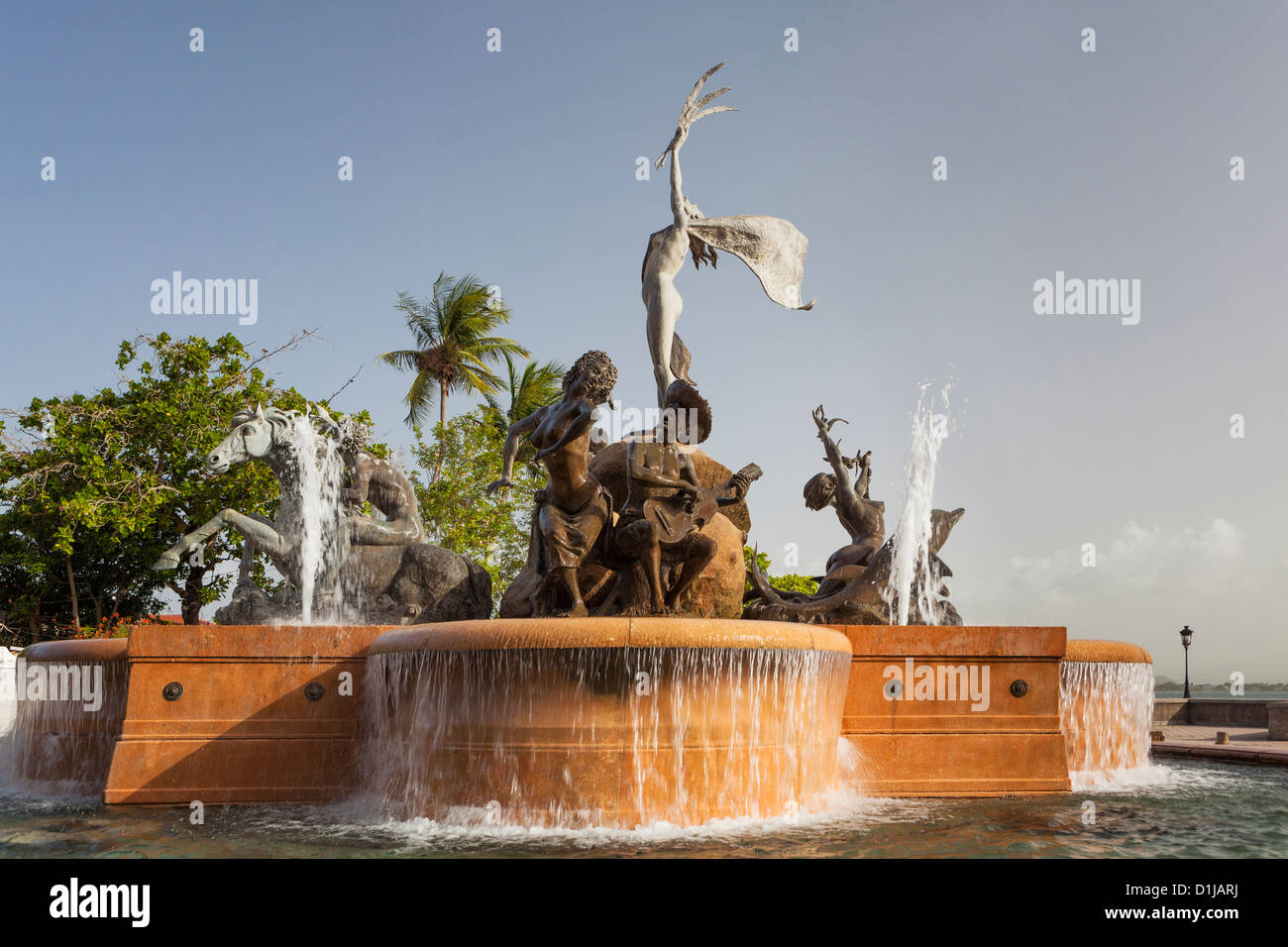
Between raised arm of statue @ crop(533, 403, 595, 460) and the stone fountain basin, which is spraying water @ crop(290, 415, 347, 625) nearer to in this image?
the stone fountain basin

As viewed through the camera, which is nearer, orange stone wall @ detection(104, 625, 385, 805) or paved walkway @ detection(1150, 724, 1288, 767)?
orange stone wall @ detection(104, 625, 385, 805)

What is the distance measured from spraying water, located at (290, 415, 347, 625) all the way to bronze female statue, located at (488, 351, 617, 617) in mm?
2325

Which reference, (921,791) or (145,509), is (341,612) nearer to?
(921,791)

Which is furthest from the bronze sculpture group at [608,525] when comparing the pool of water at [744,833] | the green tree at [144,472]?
the green tree at [144,472]

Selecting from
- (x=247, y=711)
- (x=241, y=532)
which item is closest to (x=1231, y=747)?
(x=247, y=711)

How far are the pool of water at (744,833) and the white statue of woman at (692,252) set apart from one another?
5517 millimetres

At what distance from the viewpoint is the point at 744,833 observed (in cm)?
640

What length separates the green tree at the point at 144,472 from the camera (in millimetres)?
24031

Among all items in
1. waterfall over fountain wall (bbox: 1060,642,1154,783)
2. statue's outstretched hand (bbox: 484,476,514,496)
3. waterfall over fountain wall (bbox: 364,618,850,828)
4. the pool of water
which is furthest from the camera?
waterfall over fountain wall (bbox: 1060,642,1154,783)

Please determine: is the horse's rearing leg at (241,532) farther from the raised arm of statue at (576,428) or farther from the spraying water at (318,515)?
the raised arm of statue at (576,428)

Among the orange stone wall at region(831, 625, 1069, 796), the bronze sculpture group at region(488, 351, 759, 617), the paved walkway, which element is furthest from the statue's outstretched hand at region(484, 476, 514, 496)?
the paved walkway

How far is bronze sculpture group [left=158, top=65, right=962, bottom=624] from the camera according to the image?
820cm

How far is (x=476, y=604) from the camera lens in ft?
31.8
